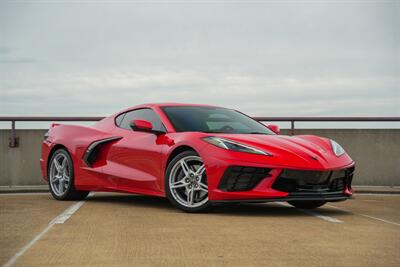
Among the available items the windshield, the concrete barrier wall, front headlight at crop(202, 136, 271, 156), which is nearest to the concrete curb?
the concrete barrier wall

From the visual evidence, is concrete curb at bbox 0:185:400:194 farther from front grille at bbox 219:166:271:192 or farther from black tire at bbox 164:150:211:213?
front grille at bbox 219:166:271:192

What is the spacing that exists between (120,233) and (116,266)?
164cm

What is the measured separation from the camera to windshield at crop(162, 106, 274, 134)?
9.19m

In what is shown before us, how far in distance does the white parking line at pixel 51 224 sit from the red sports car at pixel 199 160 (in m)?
0.65

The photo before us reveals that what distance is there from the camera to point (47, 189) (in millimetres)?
13406

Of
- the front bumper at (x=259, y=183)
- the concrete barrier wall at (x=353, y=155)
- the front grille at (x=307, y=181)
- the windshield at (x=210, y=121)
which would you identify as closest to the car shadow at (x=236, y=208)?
the front bumper at (x=259, y=183)

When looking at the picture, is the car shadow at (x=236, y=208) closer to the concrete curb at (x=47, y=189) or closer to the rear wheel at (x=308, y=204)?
the rear wheel at (x=308, y=204)

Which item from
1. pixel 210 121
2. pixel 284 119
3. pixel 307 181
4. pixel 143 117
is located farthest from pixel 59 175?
pixel 284 119

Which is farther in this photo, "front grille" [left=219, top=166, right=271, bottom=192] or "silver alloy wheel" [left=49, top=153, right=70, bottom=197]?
"silver alloy wheel" [left=49, top=153, right=70, bottom=197]

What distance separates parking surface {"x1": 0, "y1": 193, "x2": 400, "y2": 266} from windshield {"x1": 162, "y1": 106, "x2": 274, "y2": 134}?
100cm

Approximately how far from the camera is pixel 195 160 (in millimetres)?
8555

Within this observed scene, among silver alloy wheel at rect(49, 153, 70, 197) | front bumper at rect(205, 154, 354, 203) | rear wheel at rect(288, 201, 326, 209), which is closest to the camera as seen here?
front bumper at rect(205, 154, 354, 203)

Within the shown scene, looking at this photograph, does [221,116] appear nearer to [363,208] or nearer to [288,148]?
[288,148]

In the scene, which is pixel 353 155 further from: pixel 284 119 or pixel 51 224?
pixel 51 224
